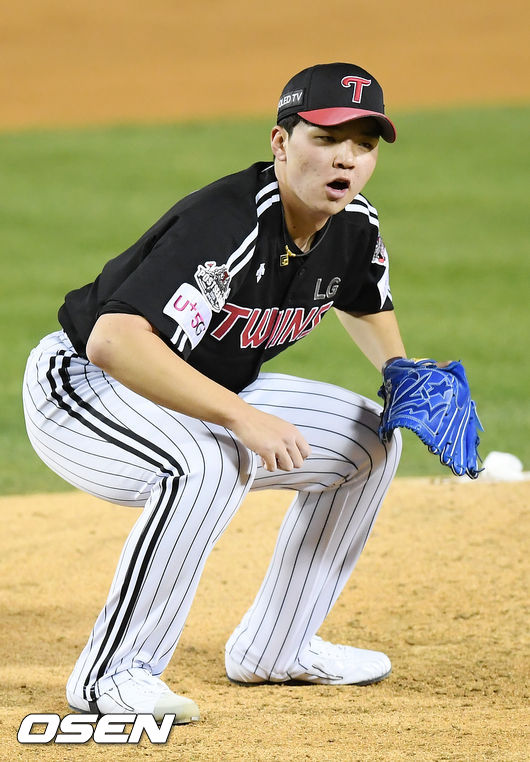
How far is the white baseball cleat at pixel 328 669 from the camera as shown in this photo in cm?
259

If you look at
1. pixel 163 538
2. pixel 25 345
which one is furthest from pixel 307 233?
pixel 25 345

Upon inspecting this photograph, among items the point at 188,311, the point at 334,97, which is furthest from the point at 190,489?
the point at 334,97

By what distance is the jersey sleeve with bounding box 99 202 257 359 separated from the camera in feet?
6.61

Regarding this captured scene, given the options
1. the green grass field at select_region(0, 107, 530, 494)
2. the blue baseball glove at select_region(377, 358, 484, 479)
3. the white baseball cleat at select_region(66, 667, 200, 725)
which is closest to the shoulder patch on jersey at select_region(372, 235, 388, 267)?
the blue baseball glove at select_region(377, 358, 484, 479)

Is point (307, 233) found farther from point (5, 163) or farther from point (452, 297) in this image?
point (5, 163)

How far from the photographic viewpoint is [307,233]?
2.31 m

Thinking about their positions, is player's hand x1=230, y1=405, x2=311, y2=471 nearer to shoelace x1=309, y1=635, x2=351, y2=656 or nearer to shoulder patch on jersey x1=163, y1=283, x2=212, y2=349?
shoulder patch on jersey x1=163, y1=283, x2=212, y2=349

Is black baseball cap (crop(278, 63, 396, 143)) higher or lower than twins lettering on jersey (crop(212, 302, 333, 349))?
higher

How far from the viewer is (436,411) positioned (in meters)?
2.31

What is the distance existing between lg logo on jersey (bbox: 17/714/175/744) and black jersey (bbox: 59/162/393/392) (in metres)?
0.74

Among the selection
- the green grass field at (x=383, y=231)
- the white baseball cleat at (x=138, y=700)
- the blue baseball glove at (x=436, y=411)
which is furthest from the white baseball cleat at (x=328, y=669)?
the green grass field at (x=383, y=231)

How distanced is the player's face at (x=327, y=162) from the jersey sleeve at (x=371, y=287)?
0.32 m

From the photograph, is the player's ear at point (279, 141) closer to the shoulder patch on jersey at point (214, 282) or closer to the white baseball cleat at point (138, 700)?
the shoulder patch on jersey at point (214, 282)

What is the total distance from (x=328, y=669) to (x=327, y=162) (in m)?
1.27
